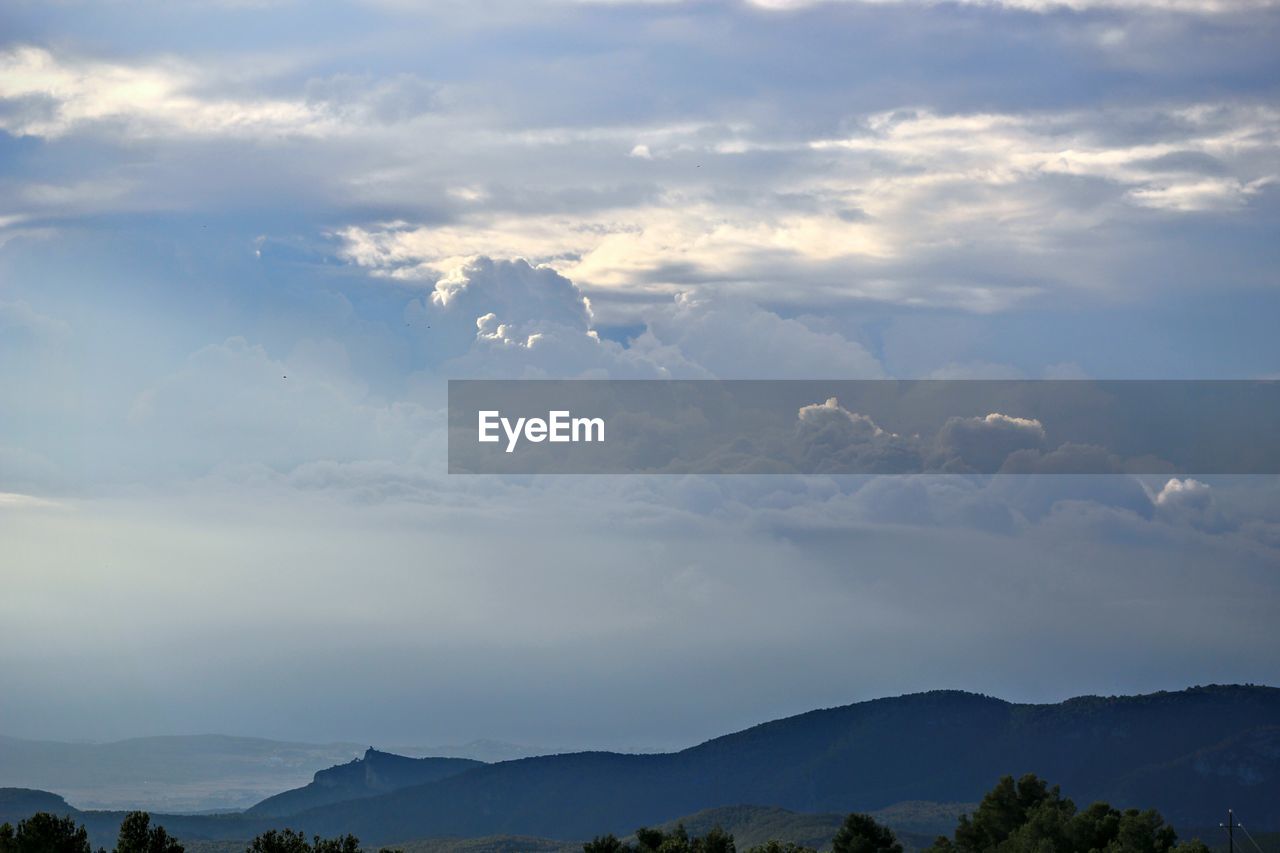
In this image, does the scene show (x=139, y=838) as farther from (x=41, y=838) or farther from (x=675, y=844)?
(x=675, y=844)

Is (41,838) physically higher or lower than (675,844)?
higher

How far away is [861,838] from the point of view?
179250mm

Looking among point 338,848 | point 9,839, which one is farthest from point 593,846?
point 9,839

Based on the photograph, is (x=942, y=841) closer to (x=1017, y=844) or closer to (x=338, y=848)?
(x=1017, y=844)

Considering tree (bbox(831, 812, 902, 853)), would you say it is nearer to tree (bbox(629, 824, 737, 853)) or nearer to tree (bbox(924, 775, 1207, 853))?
tree (bbox(924, 775, 1207, 853))

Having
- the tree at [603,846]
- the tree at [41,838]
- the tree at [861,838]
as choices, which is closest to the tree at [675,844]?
the tree at [603,846]

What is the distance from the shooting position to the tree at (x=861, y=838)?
6998 inches

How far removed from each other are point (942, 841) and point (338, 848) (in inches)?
3787

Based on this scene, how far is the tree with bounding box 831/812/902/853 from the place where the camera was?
178 metres

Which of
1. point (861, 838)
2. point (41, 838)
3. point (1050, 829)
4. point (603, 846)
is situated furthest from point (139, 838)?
point (1050, 829)

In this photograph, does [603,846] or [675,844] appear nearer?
[675,844]

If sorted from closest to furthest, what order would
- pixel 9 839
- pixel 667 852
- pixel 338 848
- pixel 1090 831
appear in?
pixel 9 839 → pixel 338 848 → pixel 667 852 → pixel 1090 831

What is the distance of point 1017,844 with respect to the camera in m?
179

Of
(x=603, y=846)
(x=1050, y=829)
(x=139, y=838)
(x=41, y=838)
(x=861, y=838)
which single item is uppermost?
(x=41, y=838)
